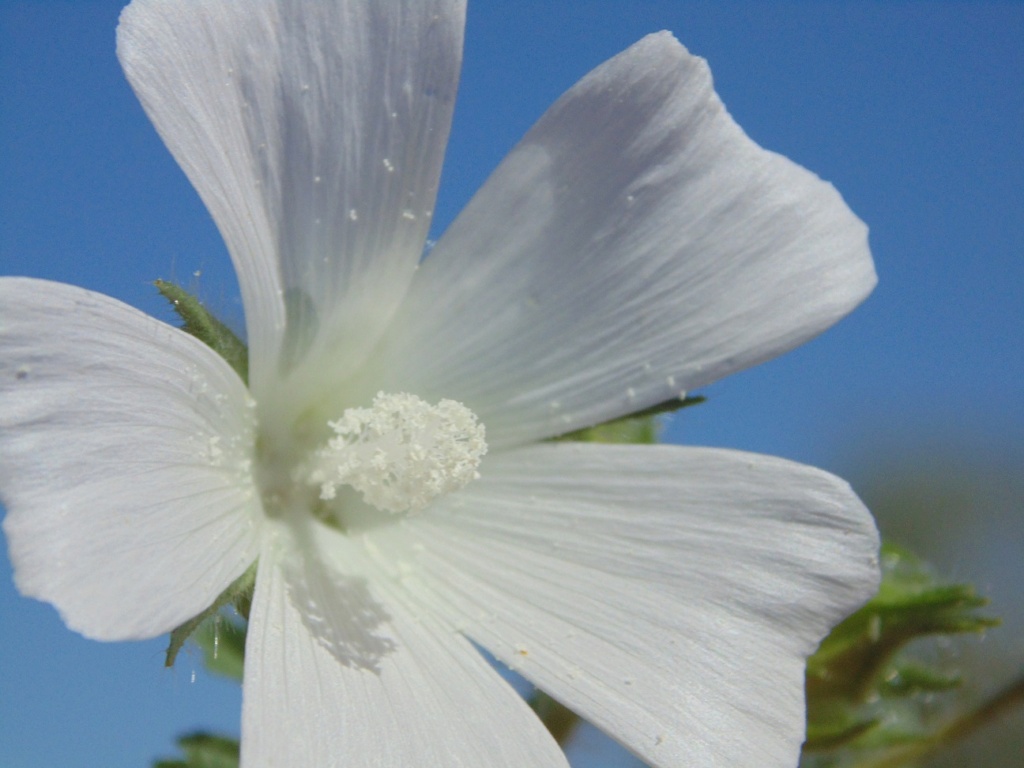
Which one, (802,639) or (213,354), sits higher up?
(213,354)

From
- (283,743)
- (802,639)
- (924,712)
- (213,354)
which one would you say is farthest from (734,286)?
(924,712)

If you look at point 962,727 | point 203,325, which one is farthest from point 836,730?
point 203,325

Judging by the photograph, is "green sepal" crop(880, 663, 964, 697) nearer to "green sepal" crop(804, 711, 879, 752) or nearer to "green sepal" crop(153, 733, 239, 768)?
"green sepal" crop(804, 711, 879, 752)

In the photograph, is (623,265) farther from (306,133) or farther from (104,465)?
(104,465)

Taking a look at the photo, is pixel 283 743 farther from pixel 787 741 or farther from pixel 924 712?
pixel 924 712

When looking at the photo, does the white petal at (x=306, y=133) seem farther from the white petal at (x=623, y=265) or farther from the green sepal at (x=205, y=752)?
the green sepal at (x=205, y=752)

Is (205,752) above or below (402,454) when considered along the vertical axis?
below
